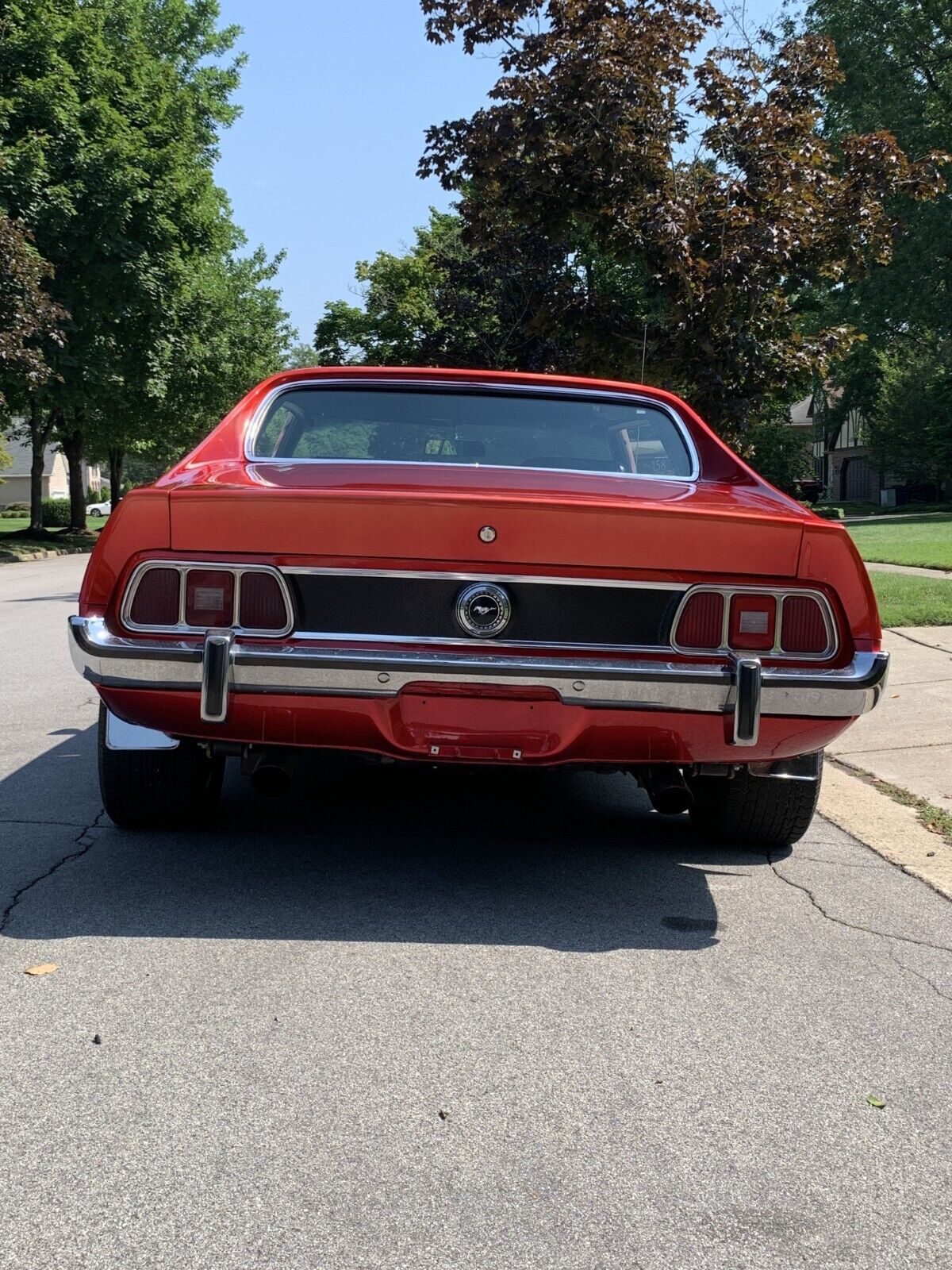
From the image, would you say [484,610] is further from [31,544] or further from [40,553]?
[31,544]

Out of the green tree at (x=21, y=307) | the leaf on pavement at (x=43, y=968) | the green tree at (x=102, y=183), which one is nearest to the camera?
the leaf on pavement at (x=43, y=968)

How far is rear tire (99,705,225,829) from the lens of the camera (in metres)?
4.34

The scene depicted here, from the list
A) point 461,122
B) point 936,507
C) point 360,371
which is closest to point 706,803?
point 360,371

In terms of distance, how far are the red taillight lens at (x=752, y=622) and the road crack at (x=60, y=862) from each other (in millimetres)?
2236

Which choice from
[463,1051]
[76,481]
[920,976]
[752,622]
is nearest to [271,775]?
[463,1051]

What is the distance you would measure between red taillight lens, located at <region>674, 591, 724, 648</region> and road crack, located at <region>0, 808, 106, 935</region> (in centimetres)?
209

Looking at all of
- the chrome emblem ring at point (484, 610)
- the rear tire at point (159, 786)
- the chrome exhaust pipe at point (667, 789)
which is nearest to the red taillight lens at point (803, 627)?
the chrome exhaust pipe at point (667, 789)

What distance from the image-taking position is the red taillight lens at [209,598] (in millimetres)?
3654

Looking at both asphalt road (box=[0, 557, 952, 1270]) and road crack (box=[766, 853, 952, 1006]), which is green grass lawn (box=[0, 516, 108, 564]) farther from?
road crack (box=[766, 853, 952, 1006])

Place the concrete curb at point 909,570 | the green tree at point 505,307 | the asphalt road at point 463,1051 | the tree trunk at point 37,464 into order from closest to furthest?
the asphalt road at point 463,1051
the green tree at point 505,307
the concrete curb at point 909,570
the tree trunk at point 37,464

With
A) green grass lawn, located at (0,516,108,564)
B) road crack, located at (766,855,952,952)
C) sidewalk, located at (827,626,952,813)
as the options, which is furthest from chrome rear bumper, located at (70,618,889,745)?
green grass lawn, located at (0,516,108,564)

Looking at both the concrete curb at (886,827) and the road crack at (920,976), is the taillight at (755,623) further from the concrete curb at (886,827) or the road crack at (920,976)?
the concrete curb at (886,827)

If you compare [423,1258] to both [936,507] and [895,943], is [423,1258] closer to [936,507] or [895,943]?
[895,943]

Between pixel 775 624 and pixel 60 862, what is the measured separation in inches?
96.0
